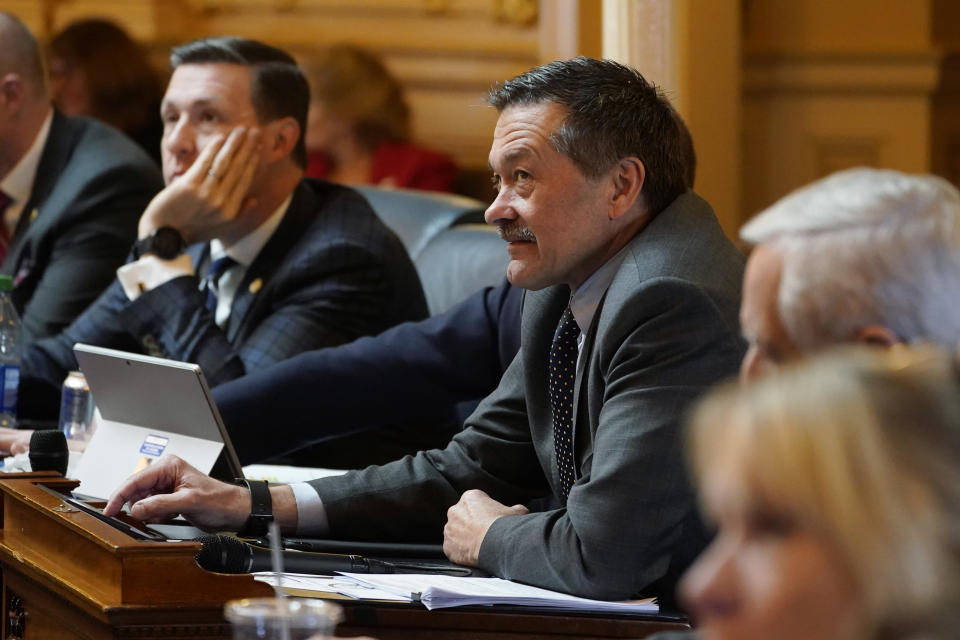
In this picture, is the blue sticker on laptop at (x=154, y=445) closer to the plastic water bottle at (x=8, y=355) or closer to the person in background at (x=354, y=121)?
the plastic water bottle at (x=8, y=355)

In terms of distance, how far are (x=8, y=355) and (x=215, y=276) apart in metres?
0.41

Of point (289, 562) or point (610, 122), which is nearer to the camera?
point (289, 562)

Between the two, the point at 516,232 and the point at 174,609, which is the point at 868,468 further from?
the point at 516,232

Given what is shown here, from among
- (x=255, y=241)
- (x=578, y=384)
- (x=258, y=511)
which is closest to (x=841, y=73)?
(x=255, y=241)

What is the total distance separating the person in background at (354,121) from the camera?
5.01 metres

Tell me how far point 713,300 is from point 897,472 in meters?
0.97

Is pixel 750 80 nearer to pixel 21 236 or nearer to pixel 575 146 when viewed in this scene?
pixel 21 236

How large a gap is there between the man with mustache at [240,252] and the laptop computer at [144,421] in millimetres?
566

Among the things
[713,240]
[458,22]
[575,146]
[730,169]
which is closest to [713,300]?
[713,240]

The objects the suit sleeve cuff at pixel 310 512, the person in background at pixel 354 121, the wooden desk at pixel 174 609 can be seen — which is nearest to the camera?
the wooden desk at pixel 174 609

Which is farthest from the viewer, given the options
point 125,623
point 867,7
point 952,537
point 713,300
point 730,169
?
point 867,7

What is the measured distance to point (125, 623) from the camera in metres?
1.39

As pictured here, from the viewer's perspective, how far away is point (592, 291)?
178cm

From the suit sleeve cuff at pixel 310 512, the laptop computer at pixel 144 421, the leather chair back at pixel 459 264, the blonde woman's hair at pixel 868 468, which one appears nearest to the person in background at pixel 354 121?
the leather chair back at pixel 459 264
